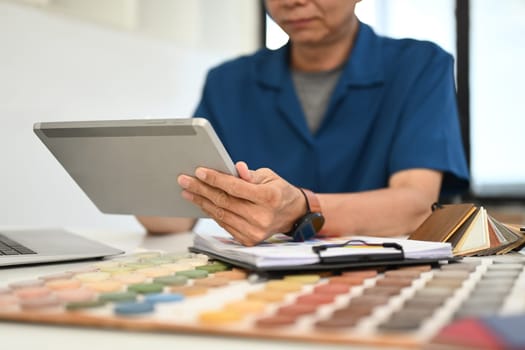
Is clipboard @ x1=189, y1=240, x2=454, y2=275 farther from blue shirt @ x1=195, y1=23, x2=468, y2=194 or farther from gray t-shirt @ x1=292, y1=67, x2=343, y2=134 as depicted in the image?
gray t-shirt @ x1=292, y1=67, x2=343, y2=134

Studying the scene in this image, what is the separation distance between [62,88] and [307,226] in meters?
1.22

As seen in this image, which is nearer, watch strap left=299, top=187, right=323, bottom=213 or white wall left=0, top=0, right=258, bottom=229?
watch strap left=299, top=187, right=323, bottom=213

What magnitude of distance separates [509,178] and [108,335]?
2.59 metres

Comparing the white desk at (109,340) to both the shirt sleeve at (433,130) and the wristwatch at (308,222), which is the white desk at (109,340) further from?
→ the shirt sleeve at (433,130)

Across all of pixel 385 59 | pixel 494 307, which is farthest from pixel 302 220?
pixel 385 59

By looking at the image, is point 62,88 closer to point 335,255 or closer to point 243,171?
point 243,171

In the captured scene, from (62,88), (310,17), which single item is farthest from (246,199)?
(62,88)

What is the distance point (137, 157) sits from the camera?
3.10 ft

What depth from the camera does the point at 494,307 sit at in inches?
20.7

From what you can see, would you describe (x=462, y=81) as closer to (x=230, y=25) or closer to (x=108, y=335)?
(x=230, y=25)

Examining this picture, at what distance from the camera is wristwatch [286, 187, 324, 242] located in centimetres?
97

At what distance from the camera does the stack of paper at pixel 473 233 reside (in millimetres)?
920

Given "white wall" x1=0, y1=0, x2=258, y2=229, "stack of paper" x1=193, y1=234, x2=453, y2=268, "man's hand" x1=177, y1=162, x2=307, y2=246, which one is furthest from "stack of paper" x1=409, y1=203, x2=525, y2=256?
"white wall" x1=0, y1=0, x2=258, y2=229

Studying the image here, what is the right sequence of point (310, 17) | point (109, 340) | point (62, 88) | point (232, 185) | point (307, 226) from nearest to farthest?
point (109, 340) → point (232, 185) → point (307, 226) → point (310, 17) → point (62, 88)
